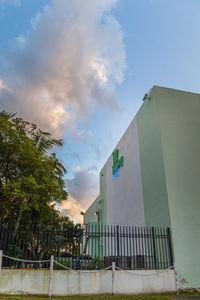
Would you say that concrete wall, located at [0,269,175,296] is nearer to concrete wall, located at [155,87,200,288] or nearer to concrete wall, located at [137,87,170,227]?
concrete wall, located at [155,87,200,288]

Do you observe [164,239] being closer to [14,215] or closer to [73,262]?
[73,262]

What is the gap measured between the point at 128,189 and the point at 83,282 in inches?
385

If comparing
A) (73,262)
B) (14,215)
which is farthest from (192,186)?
(14,215)

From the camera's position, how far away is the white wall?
16.6 m

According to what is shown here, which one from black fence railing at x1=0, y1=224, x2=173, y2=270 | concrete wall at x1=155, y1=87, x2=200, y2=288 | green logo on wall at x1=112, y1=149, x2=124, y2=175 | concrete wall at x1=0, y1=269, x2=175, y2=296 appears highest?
green logo on wall at x1=112, y1=149, x2=124, y2=175

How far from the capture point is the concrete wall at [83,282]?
9.06 metres

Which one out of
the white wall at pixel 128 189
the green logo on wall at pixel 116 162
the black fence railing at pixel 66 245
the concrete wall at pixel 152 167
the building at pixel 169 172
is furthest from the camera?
the green logo on wall at pixel 116 162

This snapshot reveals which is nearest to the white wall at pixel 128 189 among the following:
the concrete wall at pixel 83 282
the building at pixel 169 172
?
the building at pixel 169 172

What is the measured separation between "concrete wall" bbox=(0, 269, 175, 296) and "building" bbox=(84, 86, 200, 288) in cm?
135

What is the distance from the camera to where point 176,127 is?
1402 centimetres

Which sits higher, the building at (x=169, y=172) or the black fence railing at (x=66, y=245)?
the building at (x=169, y=172)

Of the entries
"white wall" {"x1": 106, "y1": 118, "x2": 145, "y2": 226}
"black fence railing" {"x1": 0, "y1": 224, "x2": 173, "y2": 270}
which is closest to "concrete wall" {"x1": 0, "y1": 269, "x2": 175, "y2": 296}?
"black fence railing" {"x1": 0, "y1": 224, "x2": 173, "y2": 270}

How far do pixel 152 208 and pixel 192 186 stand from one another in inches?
103

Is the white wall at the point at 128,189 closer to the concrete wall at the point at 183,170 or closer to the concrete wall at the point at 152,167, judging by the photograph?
the concrete wall at the point at 152,167
